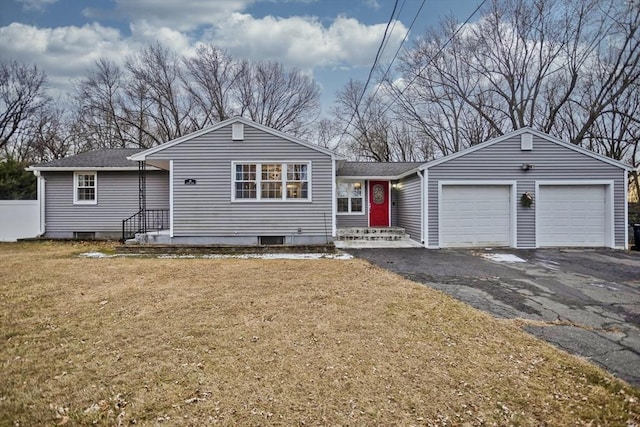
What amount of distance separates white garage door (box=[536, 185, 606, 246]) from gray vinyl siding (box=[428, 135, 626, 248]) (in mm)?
369

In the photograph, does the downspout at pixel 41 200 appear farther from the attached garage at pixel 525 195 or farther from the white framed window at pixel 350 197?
the attached garage at pixel 525 195

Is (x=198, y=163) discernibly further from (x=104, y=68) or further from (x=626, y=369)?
(x=104, y=68)

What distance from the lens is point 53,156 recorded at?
24.7 m

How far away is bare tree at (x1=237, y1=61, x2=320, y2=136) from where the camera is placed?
26984mm

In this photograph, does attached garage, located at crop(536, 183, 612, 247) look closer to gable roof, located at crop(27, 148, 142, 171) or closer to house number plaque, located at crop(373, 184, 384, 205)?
house number plaque, located at crop(373, 184, 384, 205)

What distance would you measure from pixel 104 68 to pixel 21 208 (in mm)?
15075

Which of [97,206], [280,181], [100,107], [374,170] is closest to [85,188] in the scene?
[97,206]

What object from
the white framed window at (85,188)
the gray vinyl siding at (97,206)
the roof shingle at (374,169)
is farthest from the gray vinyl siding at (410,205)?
the white framed window at (85,188)

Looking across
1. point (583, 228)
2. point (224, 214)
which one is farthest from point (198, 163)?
point (583, 228)

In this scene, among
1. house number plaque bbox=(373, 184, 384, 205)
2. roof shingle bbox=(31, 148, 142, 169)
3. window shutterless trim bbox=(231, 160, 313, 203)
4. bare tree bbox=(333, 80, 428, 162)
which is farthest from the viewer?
bare tree bbox=(333, 80, 428, 162)

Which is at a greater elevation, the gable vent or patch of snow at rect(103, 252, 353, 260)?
the gable vent

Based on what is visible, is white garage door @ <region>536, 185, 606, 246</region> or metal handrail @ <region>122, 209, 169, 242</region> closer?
white garage door @ <region>536, 185, 606, 246</region>

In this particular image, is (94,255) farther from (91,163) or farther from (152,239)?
(91,163)

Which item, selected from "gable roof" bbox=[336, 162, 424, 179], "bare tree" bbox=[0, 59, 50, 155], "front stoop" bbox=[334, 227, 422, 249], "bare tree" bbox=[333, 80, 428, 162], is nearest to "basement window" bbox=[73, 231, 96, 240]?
"front stoop" bbox=[334, 227, 422, 249]
